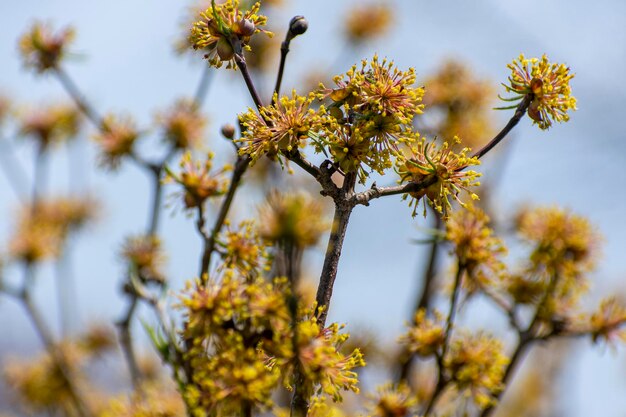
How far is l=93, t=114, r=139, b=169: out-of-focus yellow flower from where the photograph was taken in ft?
7.16

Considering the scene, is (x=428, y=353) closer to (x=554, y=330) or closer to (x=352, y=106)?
(x=554, y=330)

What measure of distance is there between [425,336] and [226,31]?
2.42ft

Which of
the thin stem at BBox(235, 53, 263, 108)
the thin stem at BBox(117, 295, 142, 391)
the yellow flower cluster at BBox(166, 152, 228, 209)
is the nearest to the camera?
the thin stem at BBox(235, 53, 263, 108)

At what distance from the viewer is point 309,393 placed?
1.01 m

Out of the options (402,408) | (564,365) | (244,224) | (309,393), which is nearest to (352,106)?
(244,224)

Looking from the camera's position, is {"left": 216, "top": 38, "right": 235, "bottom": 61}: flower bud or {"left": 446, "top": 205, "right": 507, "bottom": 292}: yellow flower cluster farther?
{"left": 446, "top": 205, "right": 507, "bottom": 292}: yellow flower cluster

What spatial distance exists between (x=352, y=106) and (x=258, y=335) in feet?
1.18

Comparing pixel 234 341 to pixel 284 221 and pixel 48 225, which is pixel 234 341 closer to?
pixel 284 221

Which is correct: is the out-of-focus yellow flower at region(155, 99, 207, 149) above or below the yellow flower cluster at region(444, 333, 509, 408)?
above

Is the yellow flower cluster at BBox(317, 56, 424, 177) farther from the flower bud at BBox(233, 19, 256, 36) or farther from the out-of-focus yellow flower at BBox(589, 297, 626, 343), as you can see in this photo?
the out-of-focus yellow flower at BBox(589, 297, 626, 343)

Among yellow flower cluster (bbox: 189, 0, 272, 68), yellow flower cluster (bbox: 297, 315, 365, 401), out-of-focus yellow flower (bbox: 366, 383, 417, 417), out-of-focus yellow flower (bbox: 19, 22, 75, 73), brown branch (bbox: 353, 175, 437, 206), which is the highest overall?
out-of-focus yellow flower (bbox: 19, 22, 75, 73)

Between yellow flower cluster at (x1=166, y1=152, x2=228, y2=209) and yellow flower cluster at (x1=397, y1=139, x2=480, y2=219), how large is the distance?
1.30 ft

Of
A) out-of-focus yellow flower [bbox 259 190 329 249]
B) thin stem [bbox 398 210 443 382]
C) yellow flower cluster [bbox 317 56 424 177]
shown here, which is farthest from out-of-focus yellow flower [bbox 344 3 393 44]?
yellow flower cluster [bbox 317 56 424 177]

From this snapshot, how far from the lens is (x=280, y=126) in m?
1.07
